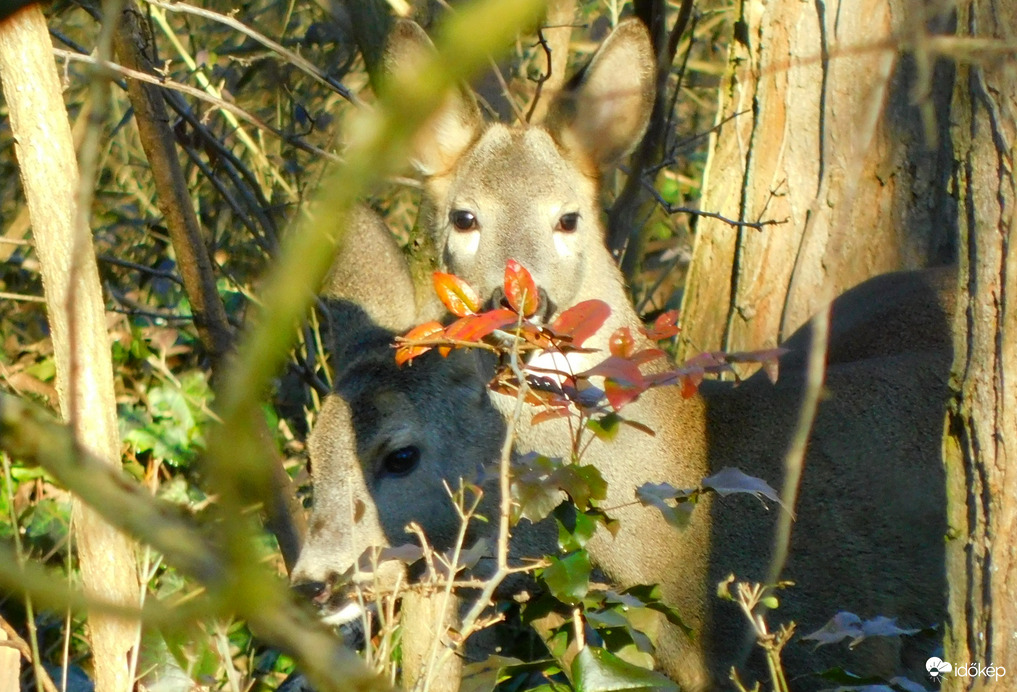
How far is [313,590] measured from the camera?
3.36 metres

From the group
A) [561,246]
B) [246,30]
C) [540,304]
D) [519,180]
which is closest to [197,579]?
[540,304]

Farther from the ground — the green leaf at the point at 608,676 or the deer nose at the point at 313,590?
the deer nose at the point at 313,590

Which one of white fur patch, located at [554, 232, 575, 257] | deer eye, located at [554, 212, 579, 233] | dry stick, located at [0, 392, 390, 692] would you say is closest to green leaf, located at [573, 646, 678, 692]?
dry stick, located at [0, 392, 390, 692]

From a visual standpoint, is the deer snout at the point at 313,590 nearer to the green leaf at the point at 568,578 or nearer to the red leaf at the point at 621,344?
the green leaf at the point at 568,578

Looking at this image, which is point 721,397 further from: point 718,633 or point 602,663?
point 602,663

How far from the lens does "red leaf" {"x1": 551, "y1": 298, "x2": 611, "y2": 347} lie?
2.47 m

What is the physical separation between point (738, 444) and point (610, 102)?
1.38 m

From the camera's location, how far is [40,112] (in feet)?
10.0

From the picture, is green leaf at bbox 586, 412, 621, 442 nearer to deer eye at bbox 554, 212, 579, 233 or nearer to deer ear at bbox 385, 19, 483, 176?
deer eye at bbox 554, 212, 579, 233

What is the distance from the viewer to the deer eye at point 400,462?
3.64 meters

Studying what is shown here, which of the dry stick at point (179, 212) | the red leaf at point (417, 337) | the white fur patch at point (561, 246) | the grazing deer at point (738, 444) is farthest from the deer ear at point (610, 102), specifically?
the red leaf at point (417, 337)

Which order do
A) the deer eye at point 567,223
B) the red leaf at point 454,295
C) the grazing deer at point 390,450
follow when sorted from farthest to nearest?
the deer eye at point 567,223
the grazing deer at point 390,450
the red leaf at point 454,295

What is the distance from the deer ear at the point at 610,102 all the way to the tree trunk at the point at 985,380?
1992mm

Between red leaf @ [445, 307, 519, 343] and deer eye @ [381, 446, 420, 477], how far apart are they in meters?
1.23
